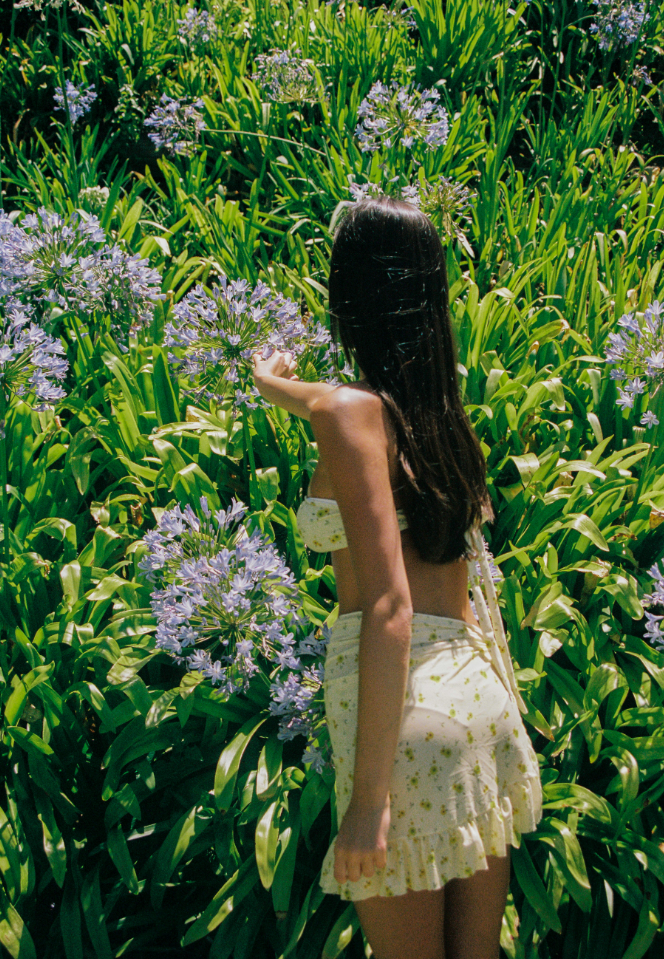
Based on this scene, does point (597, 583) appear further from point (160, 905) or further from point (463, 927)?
point (160, 905)

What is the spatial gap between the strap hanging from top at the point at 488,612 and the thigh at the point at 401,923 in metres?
0.39

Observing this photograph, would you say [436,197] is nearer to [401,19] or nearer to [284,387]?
[284,387]

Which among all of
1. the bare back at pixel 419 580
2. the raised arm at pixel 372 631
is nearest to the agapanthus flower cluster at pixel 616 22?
the bare back at pixel 419 580

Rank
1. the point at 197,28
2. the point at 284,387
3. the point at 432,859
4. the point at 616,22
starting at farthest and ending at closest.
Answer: the point at 197,28, the point at 616,22, the point at 284,387, the point at 432,859

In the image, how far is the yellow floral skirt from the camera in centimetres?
123

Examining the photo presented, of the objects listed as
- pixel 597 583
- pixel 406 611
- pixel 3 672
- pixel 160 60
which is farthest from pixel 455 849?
pixel 160 60

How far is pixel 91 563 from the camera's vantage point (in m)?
2.32

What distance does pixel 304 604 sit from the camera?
2.06 m

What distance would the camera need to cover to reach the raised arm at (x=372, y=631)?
3.69 feet

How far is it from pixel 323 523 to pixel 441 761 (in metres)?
0.44

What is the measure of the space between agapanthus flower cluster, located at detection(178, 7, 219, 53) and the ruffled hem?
4698 millimetres

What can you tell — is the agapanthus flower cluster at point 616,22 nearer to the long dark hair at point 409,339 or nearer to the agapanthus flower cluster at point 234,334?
the agapanthus flower cluster at point 234,334

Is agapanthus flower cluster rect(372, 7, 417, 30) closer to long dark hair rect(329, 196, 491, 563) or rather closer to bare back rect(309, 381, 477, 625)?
long dark hair rect(329, 196, 491, 563)

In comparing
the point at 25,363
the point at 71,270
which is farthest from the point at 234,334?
the point at 71,270
